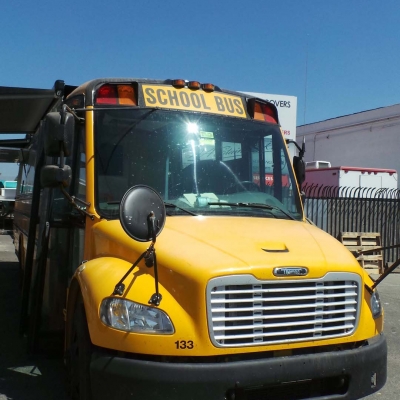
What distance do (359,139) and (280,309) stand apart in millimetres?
24172

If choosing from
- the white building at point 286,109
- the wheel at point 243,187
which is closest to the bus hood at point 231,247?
the wheel at point 243,187

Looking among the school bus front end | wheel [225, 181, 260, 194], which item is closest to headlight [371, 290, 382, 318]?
the school bus front end

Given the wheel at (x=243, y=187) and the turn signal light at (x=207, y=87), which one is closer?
the wheel at (x=243, y=187)

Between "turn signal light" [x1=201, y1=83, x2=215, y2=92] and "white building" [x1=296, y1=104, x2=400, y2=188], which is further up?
"white building" [x1=296, y1=104, x2=400, y2=188]

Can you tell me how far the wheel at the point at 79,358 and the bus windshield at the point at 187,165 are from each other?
85 centimetres

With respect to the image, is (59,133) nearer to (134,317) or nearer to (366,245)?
(134,317)

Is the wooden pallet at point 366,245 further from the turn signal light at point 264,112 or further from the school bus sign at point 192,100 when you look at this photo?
the school bus sign at point 192,100

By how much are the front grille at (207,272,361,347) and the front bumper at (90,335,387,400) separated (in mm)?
146

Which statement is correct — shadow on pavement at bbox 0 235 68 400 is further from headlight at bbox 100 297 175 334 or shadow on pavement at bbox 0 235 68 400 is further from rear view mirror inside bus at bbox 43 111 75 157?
rear view mirror inside bus at bbox 43 111 75 157

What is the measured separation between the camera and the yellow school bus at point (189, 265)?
3.29 m

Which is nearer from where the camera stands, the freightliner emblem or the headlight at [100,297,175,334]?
the headlight at [100,297,175,334]

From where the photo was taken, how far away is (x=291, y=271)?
346 cm

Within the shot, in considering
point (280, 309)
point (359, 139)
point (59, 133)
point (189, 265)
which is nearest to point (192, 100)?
point (59, 133)

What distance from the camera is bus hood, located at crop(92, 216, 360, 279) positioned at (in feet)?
11.2
